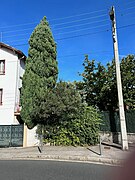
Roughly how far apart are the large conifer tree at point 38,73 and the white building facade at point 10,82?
2028mm

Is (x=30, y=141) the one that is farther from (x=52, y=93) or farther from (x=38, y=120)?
(x=52, y=93)

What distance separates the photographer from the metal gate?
1680 centimetres

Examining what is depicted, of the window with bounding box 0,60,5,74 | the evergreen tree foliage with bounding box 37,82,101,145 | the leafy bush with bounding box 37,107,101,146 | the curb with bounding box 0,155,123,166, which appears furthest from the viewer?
the window with bounding box 0,60,5,74

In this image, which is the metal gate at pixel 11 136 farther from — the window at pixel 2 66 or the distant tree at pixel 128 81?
the distant tree at pixel 128 81

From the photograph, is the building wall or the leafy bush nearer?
the leafy bush

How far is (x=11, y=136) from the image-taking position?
16891mm

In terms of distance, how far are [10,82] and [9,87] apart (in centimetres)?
51

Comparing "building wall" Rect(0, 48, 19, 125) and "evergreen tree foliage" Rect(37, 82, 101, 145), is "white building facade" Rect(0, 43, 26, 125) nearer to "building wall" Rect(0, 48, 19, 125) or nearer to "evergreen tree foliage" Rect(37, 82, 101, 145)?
"building wall" Rect(0, 48, 19, 125)

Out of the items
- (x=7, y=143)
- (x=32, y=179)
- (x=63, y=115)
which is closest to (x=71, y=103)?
(x=63, y=115)

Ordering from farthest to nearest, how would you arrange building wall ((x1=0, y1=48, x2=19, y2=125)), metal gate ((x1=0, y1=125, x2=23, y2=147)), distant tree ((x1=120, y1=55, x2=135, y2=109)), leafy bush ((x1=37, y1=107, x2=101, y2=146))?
building wall ((x1=0, y1=48, x2=19, y2=125)) < distant tree ((x1=120, y1=55, x2=135, y2=109)) < metal gate ((x1=0, y1=125, x2=23, y2=147)) < leafy bush ((x1=37, y1=107, x2=101, y2=146))

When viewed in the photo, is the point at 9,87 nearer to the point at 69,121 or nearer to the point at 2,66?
the point at 2,66

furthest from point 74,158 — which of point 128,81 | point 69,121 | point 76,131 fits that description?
point 128,81

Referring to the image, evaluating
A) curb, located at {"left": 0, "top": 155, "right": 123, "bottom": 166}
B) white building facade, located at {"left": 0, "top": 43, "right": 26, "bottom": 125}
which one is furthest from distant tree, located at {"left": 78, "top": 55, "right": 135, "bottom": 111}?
curb, located at {"left": 0, "top": 155, "right": 123, "bottom": 166}

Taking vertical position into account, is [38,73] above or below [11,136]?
above
